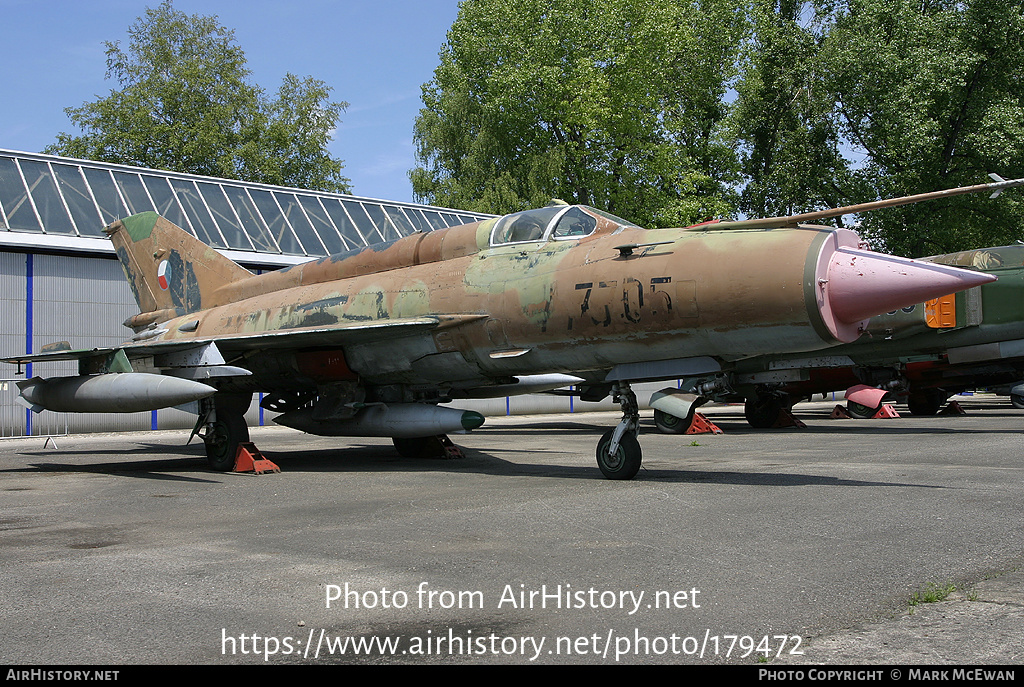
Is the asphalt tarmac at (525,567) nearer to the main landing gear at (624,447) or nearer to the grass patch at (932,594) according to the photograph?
the grass patch at (932,594)

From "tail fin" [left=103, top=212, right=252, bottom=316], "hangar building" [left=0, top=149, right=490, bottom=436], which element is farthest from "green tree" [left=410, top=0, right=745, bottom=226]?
"tail fin" [left=103, top=212, right=252, bottom=316]

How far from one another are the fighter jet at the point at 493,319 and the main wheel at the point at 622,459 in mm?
21

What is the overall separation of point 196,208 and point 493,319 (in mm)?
16725

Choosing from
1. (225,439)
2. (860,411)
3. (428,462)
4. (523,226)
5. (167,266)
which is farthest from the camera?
(860,411)

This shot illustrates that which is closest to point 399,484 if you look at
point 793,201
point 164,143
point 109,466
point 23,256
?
point 109,466

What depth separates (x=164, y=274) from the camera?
14.6 meters

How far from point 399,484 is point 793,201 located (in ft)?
108

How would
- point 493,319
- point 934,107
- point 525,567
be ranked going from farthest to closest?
point 934,107 → point 493,319 → point 525,567

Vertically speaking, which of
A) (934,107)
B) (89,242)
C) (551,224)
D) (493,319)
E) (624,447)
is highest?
(934,107)

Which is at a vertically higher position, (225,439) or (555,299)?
(555,299)

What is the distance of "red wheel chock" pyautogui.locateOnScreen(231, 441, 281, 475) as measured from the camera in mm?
10812

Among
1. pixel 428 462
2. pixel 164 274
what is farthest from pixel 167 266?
pixel 428 462

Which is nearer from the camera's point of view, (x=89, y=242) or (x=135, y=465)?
(x=135, y=465)

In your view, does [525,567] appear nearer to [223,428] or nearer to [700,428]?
[223,428]
